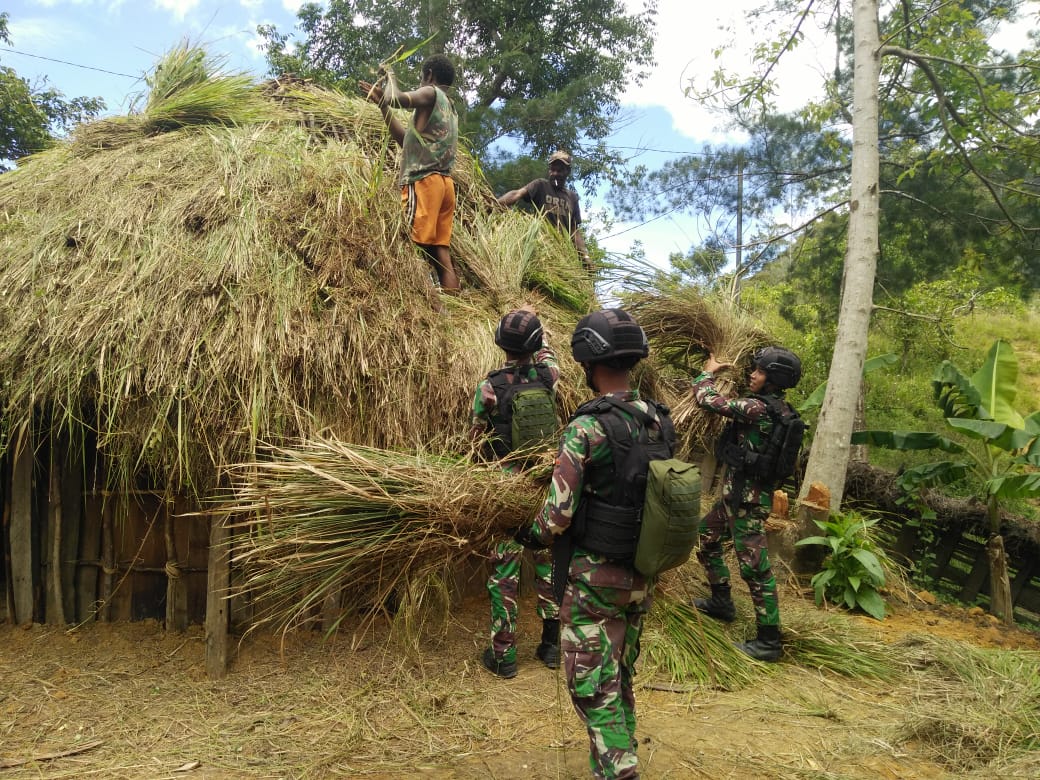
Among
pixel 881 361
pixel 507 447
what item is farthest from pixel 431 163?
pixel 881 361

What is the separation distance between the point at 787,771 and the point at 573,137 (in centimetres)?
1339

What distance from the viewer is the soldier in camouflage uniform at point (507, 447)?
3945mm

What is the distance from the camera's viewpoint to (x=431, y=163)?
524 centimetres

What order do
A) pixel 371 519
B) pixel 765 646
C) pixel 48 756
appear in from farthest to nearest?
pixel 765 646
pixel 48 756
pixel 371 519

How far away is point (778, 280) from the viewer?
13250 millimetres

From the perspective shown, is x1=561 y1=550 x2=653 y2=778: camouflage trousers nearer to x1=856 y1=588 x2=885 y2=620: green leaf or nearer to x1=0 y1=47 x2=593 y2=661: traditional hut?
x1=0 y1=47 x2=593 y2=661: traditional hut

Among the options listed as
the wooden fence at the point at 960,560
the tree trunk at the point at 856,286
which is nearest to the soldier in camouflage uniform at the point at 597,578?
the tree trunk at the point at 856,286

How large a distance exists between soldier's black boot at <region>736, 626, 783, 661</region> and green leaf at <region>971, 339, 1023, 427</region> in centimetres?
294

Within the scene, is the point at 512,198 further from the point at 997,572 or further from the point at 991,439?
the point at 997,572

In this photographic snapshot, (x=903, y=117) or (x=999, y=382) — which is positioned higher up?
(x=903, y=117)

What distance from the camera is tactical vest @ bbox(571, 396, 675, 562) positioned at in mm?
2684

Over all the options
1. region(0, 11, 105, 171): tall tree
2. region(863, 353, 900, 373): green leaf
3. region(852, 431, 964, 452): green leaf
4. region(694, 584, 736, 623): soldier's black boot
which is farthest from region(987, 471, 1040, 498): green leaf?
region(0, 11, 105, 171): tall tree

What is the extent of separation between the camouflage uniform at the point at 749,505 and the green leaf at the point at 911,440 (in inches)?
92.6

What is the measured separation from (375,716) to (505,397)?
179 cm
